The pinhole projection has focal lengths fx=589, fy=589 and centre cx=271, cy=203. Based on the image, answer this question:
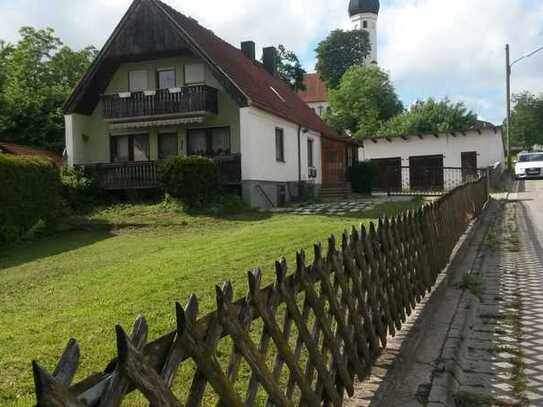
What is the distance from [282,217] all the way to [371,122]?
39571 millimetres

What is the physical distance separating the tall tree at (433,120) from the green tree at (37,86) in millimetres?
25333

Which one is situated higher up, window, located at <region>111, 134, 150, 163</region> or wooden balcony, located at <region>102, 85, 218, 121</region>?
wooden balcony, located at <region>102, 85, 218, 121</region>

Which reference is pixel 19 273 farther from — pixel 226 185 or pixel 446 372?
pixel 226 185

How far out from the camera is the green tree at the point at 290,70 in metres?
52.4

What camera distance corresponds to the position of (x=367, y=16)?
8306 cm

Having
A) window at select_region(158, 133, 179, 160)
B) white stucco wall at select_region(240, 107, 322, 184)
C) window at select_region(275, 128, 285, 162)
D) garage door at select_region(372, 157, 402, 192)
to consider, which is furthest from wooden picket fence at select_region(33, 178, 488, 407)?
garage door at select_region(372, 157, 402, 192)

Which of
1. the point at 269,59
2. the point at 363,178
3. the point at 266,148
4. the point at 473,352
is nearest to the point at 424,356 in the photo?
the point at 473,352

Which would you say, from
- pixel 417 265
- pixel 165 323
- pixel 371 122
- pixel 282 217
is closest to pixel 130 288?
pixel 165 323

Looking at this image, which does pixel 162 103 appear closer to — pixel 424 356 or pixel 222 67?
pixel 222 67

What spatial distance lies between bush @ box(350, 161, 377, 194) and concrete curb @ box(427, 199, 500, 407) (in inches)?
783

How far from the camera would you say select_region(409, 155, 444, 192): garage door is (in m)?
38.8

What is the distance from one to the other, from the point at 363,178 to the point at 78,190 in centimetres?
1605

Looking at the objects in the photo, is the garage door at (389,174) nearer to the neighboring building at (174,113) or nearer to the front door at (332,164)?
the front door at (332,164)

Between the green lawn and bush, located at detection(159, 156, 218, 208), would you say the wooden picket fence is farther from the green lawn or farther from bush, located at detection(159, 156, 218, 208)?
bush, located at detection(159, 156, 218, 208)
